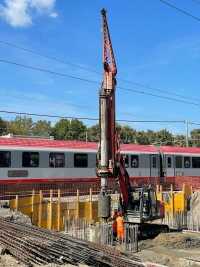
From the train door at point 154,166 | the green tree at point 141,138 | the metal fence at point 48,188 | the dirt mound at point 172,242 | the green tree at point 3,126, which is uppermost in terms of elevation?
the green tree at point 3,126

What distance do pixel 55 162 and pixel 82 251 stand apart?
1428 cm

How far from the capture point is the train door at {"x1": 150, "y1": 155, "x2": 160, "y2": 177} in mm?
27375

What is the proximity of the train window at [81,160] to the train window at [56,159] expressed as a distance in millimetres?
1007

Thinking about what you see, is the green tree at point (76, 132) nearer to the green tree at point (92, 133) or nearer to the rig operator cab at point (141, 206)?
the green tree at point (92, 133)

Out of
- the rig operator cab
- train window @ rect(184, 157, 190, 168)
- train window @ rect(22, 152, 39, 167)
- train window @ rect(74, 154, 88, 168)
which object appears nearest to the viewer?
the rig operator cab

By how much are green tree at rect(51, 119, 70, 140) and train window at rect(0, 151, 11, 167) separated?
50488 millimetres

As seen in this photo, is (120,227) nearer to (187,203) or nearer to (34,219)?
(34,219)

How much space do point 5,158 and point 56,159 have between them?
11.4 ft

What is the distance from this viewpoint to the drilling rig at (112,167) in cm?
1193

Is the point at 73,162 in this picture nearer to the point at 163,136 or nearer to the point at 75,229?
the point at 75,229

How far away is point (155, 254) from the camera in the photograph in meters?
12.0

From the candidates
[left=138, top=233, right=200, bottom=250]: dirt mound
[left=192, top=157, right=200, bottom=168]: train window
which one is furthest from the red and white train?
[left=138, top=233, right=200, bottom=250]: dirt mound

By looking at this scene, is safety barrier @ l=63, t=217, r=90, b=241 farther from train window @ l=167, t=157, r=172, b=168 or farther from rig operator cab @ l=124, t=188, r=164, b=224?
train window @ l=167, t=157, r=172, b=168

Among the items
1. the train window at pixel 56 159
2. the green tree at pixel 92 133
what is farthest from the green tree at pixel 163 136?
the train window at pixel 56 159
